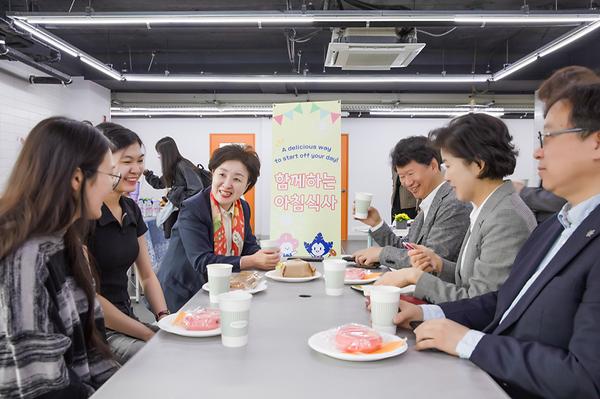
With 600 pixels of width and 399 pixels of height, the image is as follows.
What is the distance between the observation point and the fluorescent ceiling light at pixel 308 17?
516cm

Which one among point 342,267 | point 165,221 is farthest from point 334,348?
point 165,221

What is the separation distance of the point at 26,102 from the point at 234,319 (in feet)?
26.9

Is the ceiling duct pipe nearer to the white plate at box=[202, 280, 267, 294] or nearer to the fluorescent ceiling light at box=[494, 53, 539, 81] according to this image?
the white plate at box=[202, 280, 267, 294]

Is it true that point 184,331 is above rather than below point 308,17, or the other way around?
below

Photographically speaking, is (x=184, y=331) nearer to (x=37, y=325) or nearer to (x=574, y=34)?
(x=37, y=325)

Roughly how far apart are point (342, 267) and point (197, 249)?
3.11 ft

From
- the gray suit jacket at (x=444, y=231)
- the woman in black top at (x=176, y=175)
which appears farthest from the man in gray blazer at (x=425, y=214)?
the woman in black top at (x=176, y=175)

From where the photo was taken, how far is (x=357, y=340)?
1294 millimetres

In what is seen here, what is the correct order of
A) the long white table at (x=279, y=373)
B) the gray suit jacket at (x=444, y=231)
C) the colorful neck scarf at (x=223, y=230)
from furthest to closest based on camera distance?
the colorful neck scarf at (x=223, y=230) < the gray suit jacket at (x=444, y=231) < the long white table at (x=279, y=373)

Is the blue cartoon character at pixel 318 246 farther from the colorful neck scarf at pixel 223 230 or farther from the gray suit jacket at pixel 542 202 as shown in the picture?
the gray suit jacket at pixel 542 202

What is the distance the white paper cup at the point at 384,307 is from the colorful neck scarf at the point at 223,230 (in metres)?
1.49

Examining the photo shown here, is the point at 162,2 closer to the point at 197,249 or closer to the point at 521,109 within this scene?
the point at 197,249

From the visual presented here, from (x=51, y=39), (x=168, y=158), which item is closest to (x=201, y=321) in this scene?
(x=168, y=158)

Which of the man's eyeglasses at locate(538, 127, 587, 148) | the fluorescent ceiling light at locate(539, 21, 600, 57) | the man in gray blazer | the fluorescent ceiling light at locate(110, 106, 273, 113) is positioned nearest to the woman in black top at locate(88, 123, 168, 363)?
the man in gray blazer
